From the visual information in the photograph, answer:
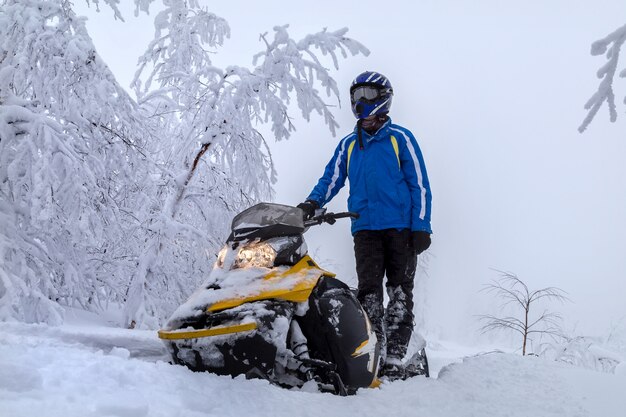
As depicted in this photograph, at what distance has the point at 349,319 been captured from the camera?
9.19ft

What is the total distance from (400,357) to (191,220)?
507cm

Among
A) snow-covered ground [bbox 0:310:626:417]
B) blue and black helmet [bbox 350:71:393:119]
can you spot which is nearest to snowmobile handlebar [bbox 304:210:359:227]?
blue and black helmet [bbox 350:71:393:119]

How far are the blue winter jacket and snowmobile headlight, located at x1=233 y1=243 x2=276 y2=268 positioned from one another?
1.28m

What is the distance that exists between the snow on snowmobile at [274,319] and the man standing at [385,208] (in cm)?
75

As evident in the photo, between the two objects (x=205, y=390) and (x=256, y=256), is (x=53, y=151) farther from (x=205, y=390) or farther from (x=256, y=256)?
(x=205, y=390)

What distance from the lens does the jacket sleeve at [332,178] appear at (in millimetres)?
4117

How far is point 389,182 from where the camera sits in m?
3.81

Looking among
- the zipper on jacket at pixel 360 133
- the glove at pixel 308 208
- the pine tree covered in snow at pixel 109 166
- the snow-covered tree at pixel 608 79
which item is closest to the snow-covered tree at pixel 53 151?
the pine tree covered in snow at pixel 109 166

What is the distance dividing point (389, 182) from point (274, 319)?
1.79 metres

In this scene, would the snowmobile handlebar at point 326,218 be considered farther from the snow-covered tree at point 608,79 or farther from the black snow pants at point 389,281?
the snow-covered tree at point 608,79

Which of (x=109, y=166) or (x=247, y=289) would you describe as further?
(x=109, y=166)

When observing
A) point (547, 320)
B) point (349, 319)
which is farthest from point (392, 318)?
point (547, 320)

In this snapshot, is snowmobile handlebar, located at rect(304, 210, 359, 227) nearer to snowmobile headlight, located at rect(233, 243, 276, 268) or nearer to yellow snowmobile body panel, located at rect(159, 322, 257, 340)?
snowmobile headlight, located at rect(233, 243, 276, 268)

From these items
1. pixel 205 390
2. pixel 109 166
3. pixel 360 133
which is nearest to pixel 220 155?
pixel 109 166
